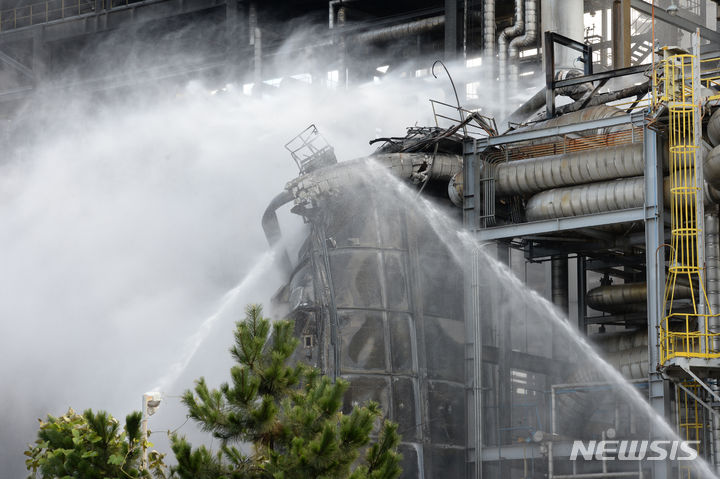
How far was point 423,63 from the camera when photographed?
52312mm

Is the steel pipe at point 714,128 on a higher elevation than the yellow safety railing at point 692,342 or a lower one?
higher

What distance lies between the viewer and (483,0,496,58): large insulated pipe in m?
43.9

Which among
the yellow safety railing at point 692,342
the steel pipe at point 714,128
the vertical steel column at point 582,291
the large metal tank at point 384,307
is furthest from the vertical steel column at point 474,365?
the steel pipe at point 714,128

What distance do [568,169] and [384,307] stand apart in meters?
6.05

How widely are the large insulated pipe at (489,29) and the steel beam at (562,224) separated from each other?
15817mm

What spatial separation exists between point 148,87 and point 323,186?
27598mm

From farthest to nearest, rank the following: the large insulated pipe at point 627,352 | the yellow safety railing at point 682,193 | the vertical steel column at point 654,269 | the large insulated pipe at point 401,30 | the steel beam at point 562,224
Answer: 1. the large insulated pipe at point 401,30
2. the large insulated pipe at point 627,352
3. the steel beam at point 562,224
4. the vertical steel column at point 654,269
5. the yellow safety railing at point 682,193

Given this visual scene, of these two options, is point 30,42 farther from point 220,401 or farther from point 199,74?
point 220,401

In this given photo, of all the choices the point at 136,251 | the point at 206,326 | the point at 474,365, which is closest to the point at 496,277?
the point at 474,365

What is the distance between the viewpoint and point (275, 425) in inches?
785

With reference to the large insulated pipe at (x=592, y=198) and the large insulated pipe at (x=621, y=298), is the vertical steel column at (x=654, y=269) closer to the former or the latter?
the large insulated pipe at (x=592, y=198)

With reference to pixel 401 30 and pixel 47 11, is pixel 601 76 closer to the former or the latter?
pixel 401 30

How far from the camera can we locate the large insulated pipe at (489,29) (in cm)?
4394

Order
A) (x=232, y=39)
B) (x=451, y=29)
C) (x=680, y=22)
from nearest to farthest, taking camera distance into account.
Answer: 1. (x=680, y=22)
2. (x=451, y=29)
3. (x=232, y=39)
